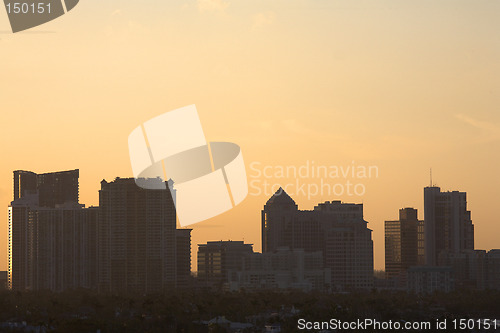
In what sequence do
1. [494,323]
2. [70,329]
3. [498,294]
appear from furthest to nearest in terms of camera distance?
[498,294] → [494,323] → [70,329]

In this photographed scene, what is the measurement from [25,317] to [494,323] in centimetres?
4840

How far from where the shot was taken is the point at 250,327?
95375 millimetres

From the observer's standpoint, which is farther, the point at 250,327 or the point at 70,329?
the point at 250,327

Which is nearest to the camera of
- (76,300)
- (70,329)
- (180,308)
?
(70,329)

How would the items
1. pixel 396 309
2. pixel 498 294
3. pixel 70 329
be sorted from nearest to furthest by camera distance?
pixel 70 329
pixel 396 309
pixel 498 294

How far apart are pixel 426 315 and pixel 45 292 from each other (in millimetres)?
68369

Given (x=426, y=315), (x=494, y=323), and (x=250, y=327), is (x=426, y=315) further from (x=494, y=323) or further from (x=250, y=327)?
(x=250, y=327)

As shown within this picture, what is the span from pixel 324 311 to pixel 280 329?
1346 centimetres

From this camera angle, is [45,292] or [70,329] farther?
[45,292]

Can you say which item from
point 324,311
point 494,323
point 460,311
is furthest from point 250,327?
point 460,311

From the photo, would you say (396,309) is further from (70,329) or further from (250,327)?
(70,329)

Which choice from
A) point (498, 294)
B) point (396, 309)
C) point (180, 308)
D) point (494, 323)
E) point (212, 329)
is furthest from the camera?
point (498, 294)

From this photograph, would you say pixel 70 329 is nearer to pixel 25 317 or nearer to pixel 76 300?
pixel 25 317

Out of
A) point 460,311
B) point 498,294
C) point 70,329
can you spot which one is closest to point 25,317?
point 70,329
